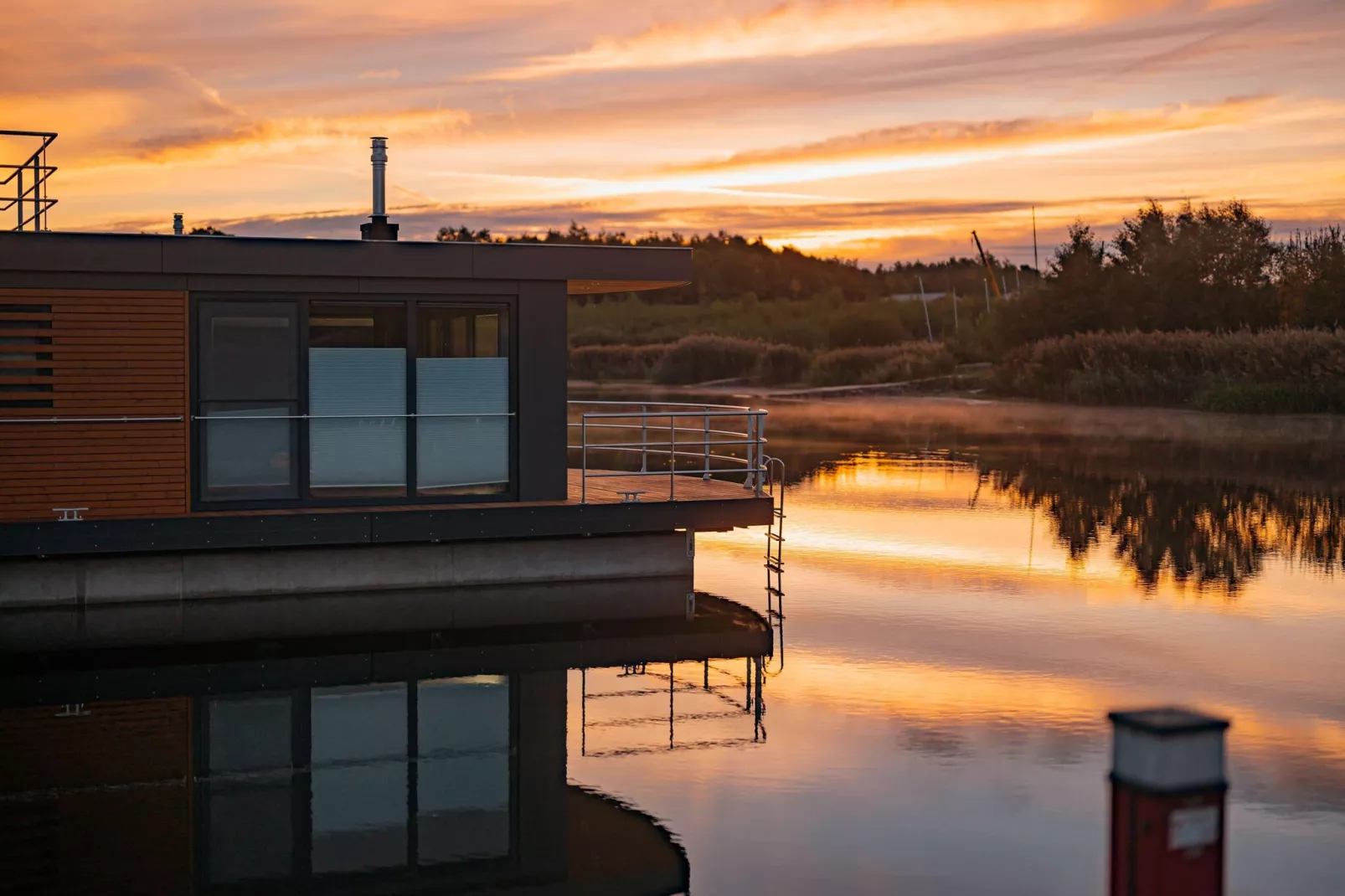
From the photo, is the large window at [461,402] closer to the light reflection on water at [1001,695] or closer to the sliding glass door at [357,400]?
the sliding glass door at [357,400]

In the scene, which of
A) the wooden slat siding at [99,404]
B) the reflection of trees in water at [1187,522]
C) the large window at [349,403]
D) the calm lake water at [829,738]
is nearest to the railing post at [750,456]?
the calm lake water at [829,738]

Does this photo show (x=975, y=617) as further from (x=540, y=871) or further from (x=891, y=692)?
(x=540, y=871)

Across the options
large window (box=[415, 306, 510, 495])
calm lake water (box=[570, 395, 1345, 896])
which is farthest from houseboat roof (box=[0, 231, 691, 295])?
calm lake water (box=[570, 395, 1345, 896])

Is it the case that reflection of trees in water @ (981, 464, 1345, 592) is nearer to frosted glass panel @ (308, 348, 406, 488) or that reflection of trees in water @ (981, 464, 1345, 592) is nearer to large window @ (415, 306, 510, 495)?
large window @ (415, 306, 510, 495)

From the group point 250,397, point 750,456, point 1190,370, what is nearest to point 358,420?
point 250,397

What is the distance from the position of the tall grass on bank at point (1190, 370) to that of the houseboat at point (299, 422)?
89.0 ft

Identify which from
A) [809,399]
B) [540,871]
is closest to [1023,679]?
[540,871]

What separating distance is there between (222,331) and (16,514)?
2.50 meters

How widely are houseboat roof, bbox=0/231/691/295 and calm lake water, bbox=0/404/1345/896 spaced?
3270 millimetres

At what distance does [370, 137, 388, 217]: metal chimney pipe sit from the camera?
16703 millimetres

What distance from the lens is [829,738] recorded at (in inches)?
396

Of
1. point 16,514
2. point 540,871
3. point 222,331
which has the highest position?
point 222,331

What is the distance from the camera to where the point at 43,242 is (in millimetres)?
14266

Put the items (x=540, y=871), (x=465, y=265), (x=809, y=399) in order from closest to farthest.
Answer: (x=540, y=871) < (x=465, y=265) < (x=809, y=399)
